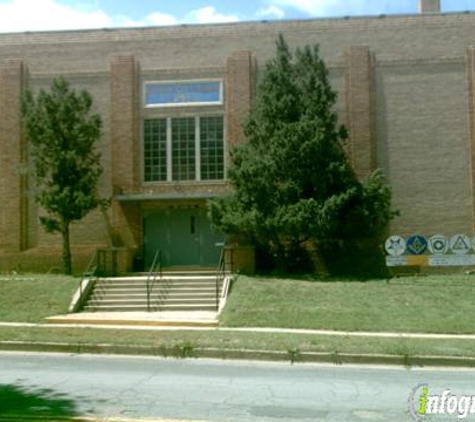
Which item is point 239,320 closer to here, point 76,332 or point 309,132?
point 76,332

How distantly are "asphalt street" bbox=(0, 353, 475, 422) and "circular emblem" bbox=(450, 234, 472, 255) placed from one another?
11.4m

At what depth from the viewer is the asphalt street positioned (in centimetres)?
796

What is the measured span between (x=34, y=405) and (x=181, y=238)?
60.6 feet

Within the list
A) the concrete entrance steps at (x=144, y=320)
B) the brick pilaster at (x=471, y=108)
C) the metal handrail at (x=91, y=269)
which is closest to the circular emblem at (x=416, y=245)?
the brick pilaster at (x=471, y=108)

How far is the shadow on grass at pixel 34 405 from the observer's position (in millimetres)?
7449

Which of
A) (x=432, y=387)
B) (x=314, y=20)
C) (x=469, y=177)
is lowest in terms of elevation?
(x=432, y=387)

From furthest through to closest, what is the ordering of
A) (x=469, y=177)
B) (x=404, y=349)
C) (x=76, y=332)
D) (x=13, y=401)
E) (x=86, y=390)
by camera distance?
(x=469, y=177) → (x=76, y=332) → (x=404, y=349) → (x=86, y=390) → (x=13, y=401)

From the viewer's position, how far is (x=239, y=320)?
1750 cm

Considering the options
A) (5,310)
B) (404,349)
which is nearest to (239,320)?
(404,349)

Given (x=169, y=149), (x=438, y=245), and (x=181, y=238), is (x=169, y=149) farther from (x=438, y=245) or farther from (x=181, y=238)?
(x=438, y=245)

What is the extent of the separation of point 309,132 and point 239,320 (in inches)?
320

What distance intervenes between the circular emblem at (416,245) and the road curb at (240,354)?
10564mm

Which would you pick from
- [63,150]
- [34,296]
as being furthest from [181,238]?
[34,296]

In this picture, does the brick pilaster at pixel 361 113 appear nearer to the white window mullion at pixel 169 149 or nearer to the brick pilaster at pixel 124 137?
the white window mullion at pixel 169 149
